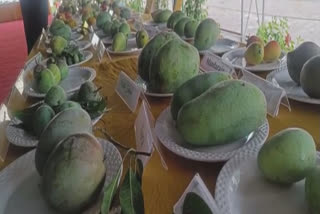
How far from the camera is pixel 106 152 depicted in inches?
17.7

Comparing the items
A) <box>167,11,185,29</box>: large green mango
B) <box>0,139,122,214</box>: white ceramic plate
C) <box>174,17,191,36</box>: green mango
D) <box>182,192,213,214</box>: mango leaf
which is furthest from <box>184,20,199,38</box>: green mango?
<box>182,192,213,214</box>: mango leaf

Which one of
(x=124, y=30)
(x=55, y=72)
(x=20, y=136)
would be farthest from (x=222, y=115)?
(x=124, y=30)

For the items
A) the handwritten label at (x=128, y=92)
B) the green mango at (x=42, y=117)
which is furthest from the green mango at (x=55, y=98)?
the handwritten label at (x=128, y=92)

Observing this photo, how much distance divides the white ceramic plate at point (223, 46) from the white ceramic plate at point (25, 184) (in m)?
0.53

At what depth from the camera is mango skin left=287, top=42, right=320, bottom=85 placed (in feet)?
2.06

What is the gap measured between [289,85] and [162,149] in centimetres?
30

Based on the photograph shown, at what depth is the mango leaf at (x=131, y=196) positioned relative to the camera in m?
0.33

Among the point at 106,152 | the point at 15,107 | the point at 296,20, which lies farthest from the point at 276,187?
the point at 296,20

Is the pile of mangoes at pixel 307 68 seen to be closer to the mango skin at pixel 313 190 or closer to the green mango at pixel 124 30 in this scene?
the mango skin at pixel 313 190

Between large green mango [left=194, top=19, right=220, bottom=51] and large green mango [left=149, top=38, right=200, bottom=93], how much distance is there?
0.87 feet

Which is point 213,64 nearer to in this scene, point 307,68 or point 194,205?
point 307,68

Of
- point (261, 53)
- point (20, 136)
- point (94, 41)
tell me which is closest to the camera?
point (20, 136)

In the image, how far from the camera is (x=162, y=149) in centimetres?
51

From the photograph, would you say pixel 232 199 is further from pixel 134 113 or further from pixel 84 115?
pixel 134 113
